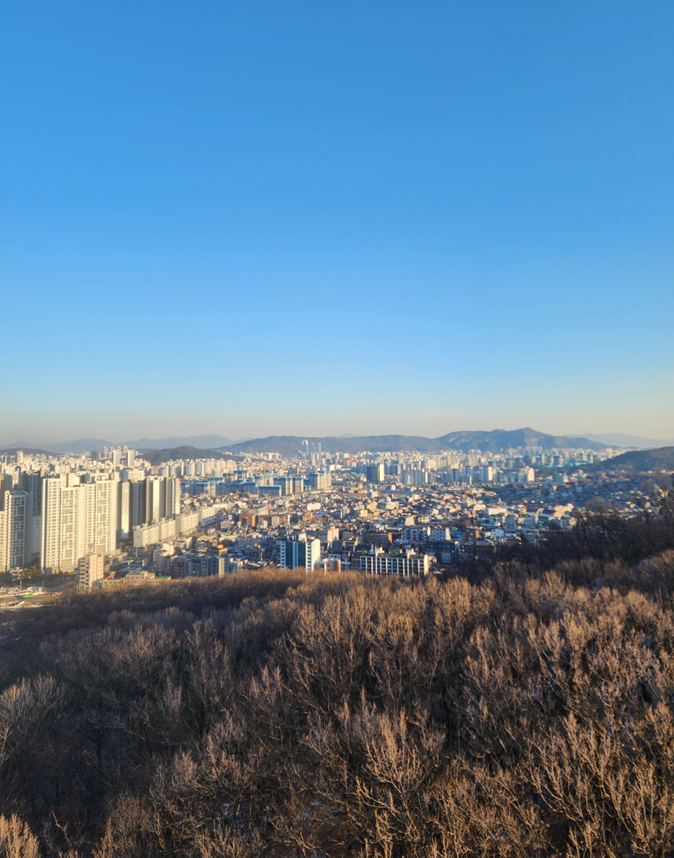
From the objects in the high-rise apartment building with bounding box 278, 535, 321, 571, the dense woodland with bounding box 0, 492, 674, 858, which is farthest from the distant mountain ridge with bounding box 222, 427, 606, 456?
the dense woodland with bounding box 0, 492, 674, 858

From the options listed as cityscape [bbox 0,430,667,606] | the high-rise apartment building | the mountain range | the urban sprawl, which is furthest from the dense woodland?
the mountain range

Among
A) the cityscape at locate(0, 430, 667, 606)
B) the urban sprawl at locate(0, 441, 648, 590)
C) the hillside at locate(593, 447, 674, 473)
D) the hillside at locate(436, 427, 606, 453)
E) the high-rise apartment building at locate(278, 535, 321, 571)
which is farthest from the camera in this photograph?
the hillside at locate(436, 427, 606, 453)

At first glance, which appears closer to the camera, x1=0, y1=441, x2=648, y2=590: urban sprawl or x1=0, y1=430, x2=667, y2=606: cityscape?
x1=0, y1=430, x2=667, y2=606: cityscape

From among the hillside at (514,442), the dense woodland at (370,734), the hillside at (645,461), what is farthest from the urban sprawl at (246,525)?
the hillside at (514,442)

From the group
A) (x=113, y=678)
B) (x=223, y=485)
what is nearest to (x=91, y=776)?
(x=113, y=678)

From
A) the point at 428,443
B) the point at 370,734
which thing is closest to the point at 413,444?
the point at 428,443

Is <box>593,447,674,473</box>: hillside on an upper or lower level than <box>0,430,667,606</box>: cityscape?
upper

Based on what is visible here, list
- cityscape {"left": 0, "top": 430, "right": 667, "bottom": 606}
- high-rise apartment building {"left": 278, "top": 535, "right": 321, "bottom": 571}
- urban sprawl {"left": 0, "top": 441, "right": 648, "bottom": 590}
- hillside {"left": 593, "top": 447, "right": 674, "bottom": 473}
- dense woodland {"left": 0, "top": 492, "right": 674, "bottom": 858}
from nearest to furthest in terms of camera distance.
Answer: dense woodland {"left": 0, "top": 492, "right": 674, "bottom": 858} < cityscape {"left": 0, "top": 430, "right": 667, "bottom": 606} < high-rise apartment building {"left": 278, "top": 535, "right": 321, "bottom": 571} < urban sprawl {"left": 0, "top": 441, "right": 648, "bottom": 590} < hillside {"left": 593, "top": 447, "right": 674, "bottom": 473}

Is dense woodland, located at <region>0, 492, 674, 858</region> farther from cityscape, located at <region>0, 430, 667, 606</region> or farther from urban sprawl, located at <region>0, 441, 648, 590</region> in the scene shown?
urban sprawl, located at <region>0, 441, 648, 590</region>
